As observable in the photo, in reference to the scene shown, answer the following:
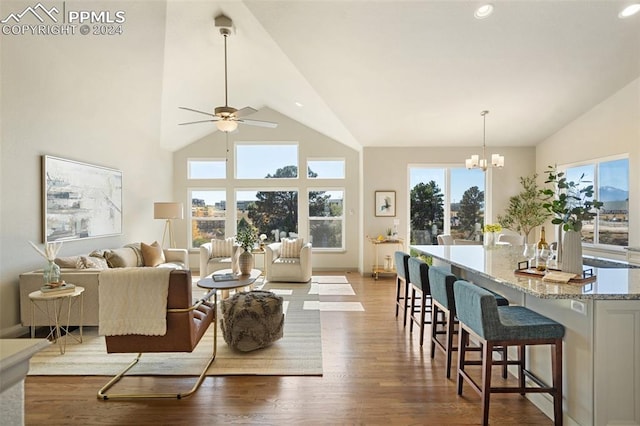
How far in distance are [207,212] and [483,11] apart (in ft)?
21.6

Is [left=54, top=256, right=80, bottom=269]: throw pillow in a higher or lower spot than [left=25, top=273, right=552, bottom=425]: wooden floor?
higher

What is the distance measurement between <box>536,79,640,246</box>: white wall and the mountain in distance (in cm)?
16

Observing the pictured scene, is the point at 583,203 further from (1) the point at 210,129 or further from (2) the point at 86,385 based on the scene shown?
(1) the point at 210,129

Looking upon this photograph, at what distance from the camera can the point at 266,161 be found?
770cm

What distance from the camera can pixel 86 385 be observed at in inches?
104

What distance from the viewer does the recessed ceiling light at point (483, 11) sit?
3.21m

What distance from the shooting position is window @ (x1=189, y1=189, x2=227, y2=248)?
7750 millimetres

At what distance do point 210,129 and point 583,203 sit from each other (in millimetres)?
7062

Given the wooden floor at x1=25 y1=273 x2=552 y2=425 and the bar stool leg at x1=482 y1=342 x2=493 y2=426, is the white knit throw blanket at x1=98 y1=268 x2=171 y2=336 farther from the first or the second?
the bar stool leg at x1=482 y1=342 x2=493 y2=426

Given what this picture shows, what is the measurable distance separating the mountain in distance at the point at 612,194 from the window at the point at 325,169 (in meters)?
4.76

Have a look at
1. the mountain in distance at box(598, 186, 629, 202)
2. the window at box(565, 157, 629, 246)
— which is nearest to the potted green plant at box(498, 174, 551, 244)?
the window at box(565, 157, 629, 246)

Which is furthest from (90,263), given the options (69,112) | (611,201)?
(611,201)

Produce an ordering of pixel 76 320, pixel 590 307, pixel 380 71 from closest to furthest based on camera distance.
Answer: pixel 590 307, pixel 76 320, pixel 380 71

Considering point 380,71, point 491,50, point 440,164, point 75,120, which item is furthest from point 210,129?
point 491,50
